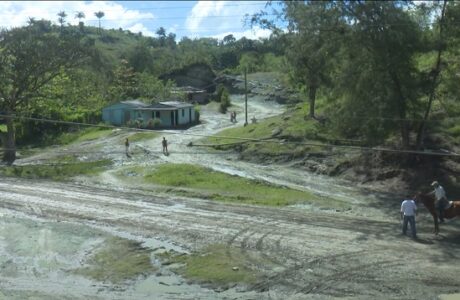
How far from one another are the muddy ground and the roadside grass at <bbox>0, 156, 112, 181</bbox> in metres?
2.90

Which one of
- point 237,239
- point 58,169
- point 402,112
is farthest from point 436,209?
point 58,169

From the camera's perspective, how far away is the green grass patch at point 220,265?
1916 cm

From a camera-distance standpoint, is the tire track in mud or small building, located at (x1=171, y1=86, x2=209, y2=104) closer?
the tire track in mud

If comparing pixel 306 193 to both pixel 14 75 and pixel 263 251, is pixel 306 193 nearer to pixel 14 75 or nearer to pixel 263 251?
pixel 263 251

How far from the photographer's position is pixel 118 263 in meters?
21.6

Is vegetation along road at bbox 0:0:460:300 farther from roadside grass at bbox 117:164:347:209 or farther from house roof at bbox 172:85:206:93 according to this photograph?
house roof at bbox 172:85:206:93

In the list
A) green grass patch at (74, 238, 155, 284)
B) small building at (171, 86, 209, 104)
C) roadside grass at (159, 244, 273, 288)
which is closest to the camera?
roadside grass at (159, 244, 273, 288)

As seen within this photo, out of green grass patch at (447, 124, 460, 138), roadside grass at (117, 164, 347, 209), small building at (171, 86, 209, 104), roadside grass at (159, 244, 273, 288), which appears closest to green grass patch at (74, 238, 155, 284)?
roadside grass at (159, 244, 273, 288)

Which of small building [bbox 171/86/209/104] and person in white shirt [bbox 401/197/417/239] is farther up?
small building [bbox 171/86/209/104]

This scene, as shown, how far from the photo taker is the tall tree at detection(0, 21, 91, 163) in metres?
47.7

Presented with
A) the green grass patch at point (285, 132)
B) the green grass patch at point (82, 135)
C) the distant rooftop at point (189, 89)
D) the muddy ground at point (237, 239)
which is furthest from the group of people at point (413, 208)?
the distant rooftop at point (189, 89)

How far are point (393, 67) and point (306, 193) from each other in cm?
806

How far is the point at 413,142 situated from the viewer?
3694 cm

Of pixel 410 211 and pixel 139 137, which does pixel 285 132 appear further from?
pixel 410 211
